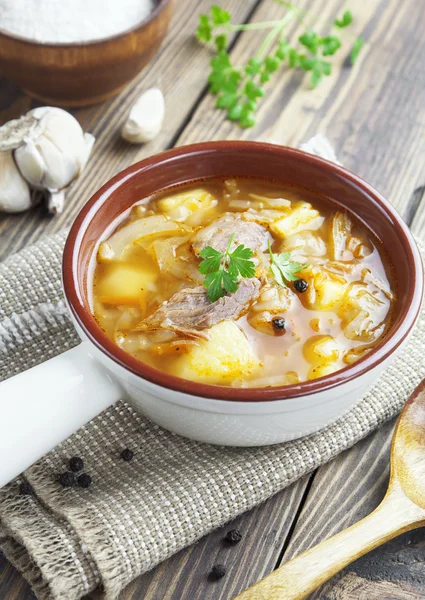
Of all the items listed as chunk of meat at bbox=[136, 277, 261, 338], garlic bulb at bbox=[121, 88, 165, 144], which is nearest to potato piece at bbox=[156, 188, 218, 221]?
chunk of meat at bbox=[136, 277, 261, 338]

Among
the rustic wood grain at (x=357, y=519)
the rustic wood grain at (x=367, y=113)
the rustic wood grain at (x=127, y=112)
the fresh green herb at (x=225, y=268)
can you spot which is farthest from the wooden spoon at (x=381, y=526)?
the rustic wood grain at (x=127, y=112)

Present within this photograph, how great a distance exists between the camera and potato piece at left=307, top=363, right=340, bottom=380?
6.40 ft

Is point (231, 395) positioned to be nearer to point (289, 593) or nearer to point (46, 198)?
point (289, 593)

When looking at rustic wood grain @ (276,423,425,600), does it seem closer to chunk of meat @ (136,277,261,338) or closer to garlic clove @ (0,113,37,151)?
chunk of meat @ (136,277,261,338)

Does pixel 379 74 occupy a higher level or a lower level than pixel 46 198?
higher

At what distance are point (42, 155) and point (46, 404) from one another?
1.20m

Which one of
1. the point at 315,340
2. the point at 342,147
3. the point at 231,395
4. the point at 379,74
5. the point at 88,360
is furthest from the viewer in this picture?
the point at 379,74

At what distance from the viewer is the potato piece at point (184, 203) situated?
2344 millimetres

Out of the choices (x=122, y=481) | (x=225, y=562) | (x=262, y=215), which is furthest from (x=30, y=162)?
(x=225, y=562)

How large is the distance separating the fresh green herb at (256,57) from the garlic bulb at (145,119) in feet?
0.87

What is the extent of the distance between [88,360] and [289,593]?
70cm

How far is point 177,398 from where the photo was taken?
5.96ft

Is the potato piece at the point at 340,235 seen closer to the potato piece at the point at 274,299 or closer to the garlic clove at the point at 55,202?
the potato piece at the point at 274,299

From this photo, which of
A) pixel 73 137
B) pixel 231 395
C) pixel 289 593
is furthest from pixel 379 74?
pixel 289 593
